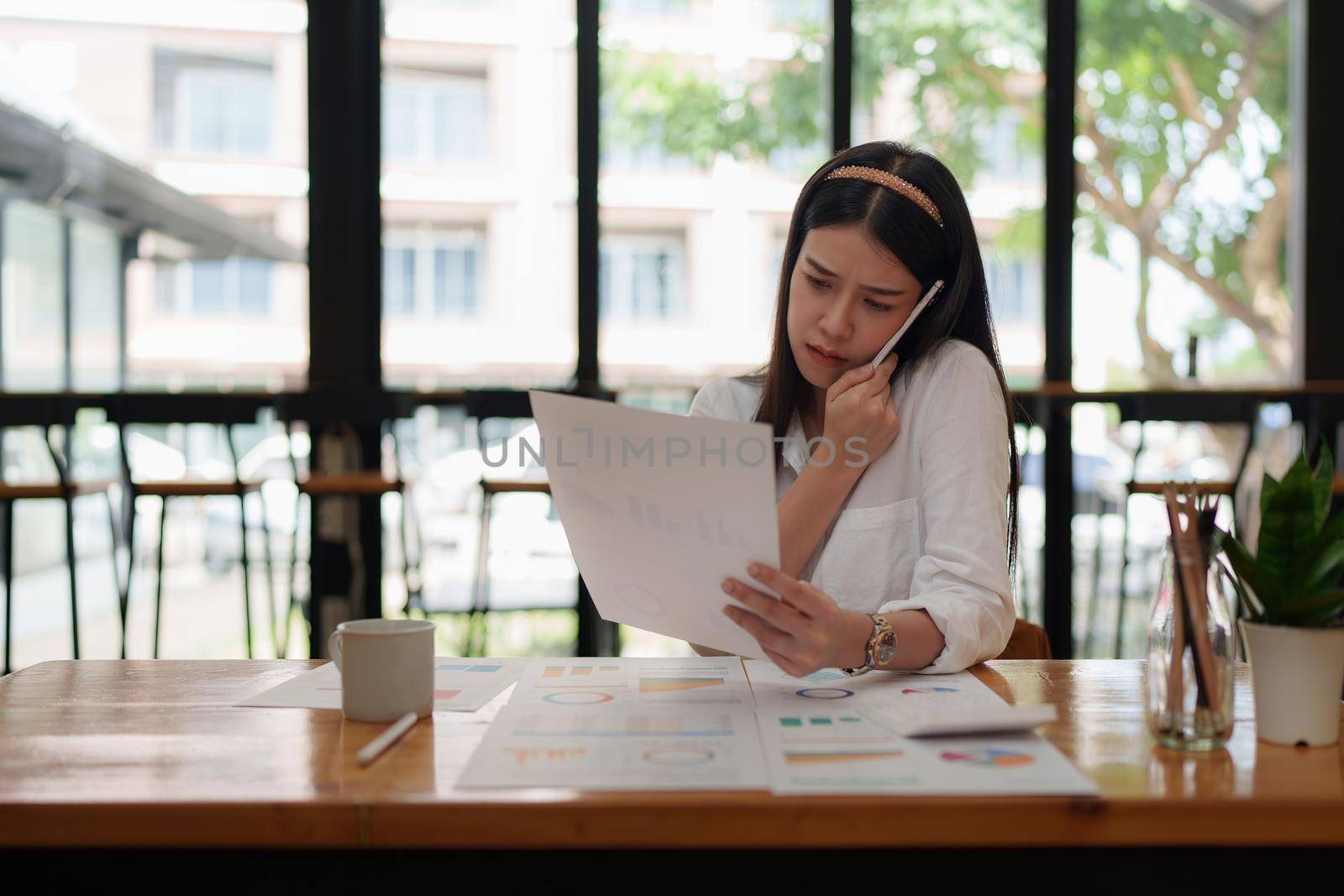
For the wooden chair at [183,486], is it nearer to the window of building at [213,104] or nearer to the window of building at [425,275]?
the window of building at [425,275]

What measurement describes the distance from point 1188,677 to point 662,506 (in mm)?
428

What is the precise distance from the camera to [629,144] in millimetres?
4426

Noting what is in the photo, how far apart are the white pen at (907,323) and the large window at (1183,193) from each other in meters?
3.27

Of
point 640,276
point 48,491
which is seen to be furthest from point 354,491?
point 640,276

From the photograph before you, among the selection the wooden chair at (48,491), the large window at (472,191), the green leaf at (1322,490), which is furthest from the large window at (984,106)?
the green leaf at (1322,490)

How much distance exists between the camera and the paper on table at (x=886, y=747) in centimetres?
74

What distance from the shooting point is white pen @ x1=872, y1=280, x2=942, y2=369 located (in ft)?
4.54

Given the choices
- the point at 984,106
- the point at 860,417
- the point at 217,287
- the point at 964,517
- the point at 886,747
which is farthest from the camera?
the point at 984,106

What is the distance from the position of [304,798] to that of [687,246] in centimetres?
394

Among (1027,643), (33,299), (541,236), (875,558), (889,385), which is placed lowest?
(1027,643)

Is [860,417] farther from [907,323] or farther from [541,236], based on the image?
[541,236]

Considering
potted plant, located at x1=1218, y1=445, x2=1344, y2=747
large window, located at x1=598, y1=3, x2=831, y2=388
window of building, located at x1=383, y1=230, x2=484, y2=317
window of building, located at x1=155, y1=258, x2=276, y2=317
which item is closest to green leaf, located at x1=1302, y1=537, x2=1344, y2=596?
potted plant, located at x1=1218, y1=445, x2=1344, y2=747

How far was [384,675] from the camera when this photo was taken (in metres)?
0.91

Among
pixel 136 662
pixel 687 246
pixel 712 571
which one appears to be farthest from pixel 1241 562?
pixel 687 246
